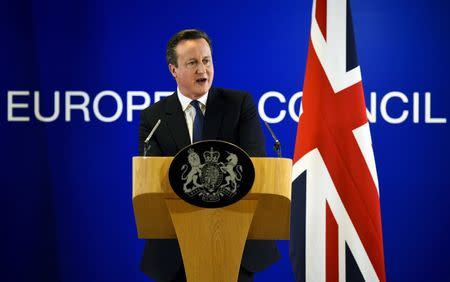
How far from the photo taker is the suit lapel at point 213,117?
2.92m

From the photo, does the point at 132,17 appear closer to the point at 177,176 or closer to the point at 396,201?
the point at 396,201

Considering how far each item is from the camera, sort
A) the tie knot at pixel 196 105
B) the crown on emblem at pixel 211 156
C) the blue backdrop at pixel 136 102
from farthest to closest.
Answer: the blue backdrop at pixel 136 102 → the tie knot at pixel 196 105 → the crown on emblem at pixel 211 156

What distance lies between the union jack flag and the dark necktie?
0.46m

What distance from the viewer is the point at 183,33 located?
10.2 ft

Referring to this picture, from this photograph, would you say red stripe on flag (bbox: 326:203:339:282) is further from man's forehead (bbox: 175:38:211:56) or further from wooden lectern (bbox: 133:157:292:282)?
man's forehead (bbox: 175:38:211:56)

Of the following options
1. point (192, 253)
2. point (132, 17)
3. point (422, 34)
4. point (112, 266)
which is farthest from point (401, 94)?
point (192, 253)

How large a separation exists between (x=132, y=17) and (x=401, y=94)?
67.3 inches

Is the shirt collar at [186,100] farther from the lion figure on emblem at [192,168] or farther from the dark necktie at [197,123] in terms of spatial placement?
the lion figure on emblem at [192,168]

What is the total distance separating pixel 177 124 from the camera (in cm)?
296

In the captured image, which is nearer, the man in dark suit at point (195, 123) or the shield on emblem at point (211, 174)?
the shield on emblem at point (211, 174)

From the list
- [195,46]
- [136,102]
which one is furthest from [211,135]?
[136,102]

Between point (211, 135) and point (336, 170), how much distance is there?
55 cm

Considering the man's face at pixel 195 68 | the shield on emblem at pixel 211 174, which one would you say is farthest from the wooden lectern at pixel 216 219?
the man's face at pixel 195 68

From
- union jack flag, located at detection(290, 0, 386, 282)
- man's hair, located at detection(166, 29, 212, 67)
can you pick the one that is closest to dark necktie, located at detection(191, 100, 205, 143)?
man's hair, located at detection(166, 29, 212, 67)
